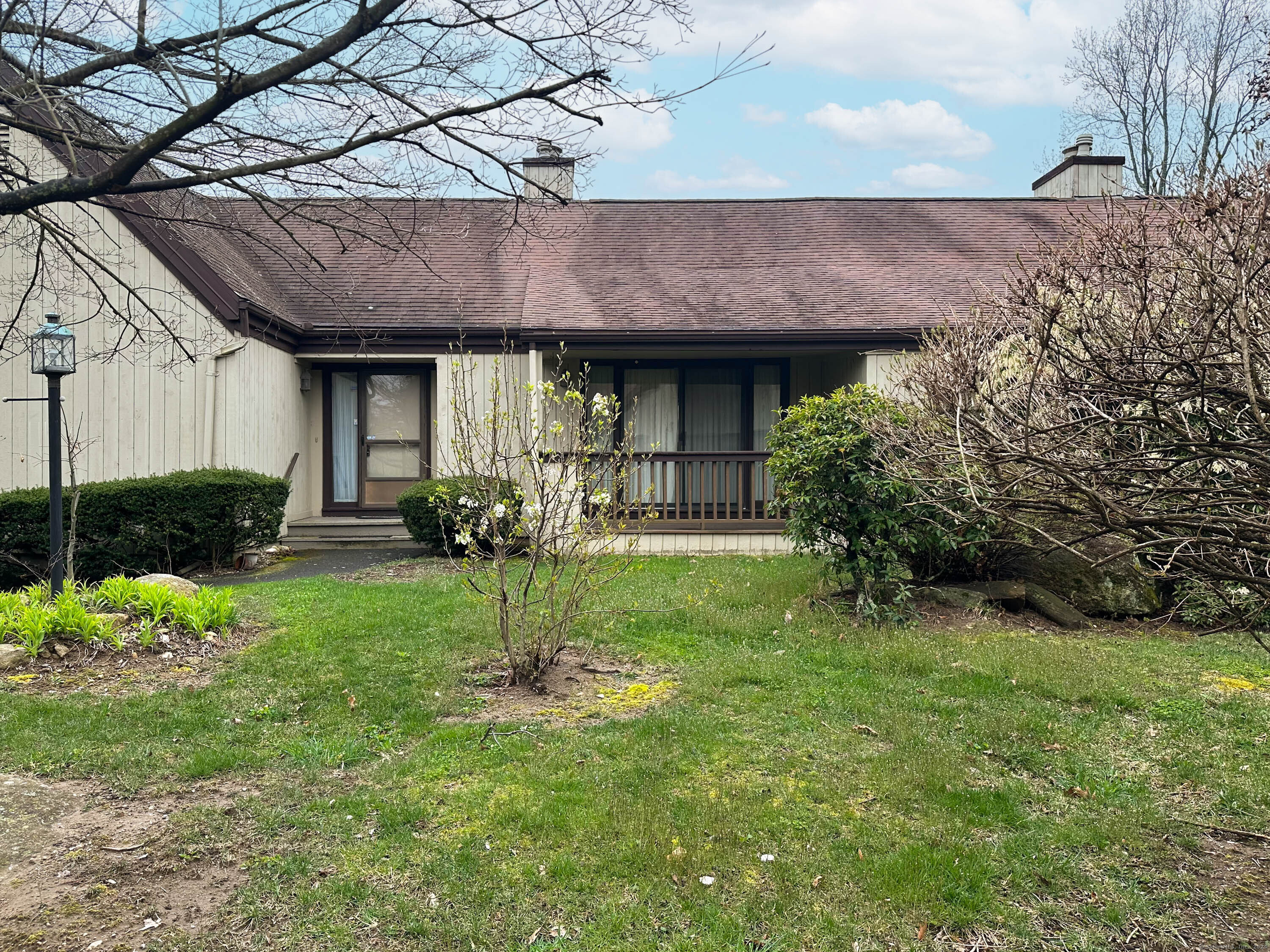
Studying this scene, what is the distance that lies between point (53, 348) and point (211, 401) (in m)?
2.92

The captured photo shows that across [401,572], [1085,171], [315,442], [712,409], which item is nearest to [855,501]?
[401,572]

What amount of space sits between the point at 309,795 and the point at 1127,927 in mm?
3510

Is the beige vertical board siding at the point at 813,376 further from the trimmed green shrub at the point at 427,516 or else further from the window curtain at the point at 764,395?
the trimmed green shrub at the point at 427,516

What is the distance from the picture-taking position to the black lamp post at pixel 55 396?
296 inches

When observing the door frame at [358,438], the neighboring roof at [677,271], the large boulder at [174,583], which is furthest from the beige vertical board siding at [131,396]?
the large boulder at [174,583]

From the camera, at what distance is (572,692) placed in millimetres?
5648

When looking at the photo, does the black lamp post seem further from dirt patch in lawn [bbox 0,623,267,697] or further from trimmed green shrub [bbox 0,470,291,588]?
dirt patch in lawn [bbox 0,623,267,697]

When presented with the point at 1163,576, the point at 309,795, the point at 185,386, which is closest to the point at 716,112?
the point at 1163,576

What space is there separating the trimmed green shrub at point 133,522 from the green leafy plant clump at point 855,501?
6.24 metres

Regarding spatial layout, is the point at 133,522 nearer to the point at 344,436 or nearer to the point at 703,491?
the point at 344,436

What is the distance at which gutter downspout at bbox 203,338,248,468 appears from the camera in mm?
10867

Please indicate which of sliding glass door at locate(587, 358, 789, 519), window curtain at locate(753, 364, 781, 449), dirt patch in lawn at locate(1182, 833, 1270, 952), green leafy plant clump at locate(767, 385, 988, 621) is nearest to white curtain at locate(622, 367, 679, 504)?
sliding glass door at locate(587, 358, 789, 519)

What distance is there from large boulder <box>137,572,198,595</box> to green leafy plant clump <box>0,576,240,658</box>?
10.4 inches

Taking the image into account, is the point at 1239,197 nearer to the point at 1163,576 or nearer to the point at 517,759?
the point at 1163,576
